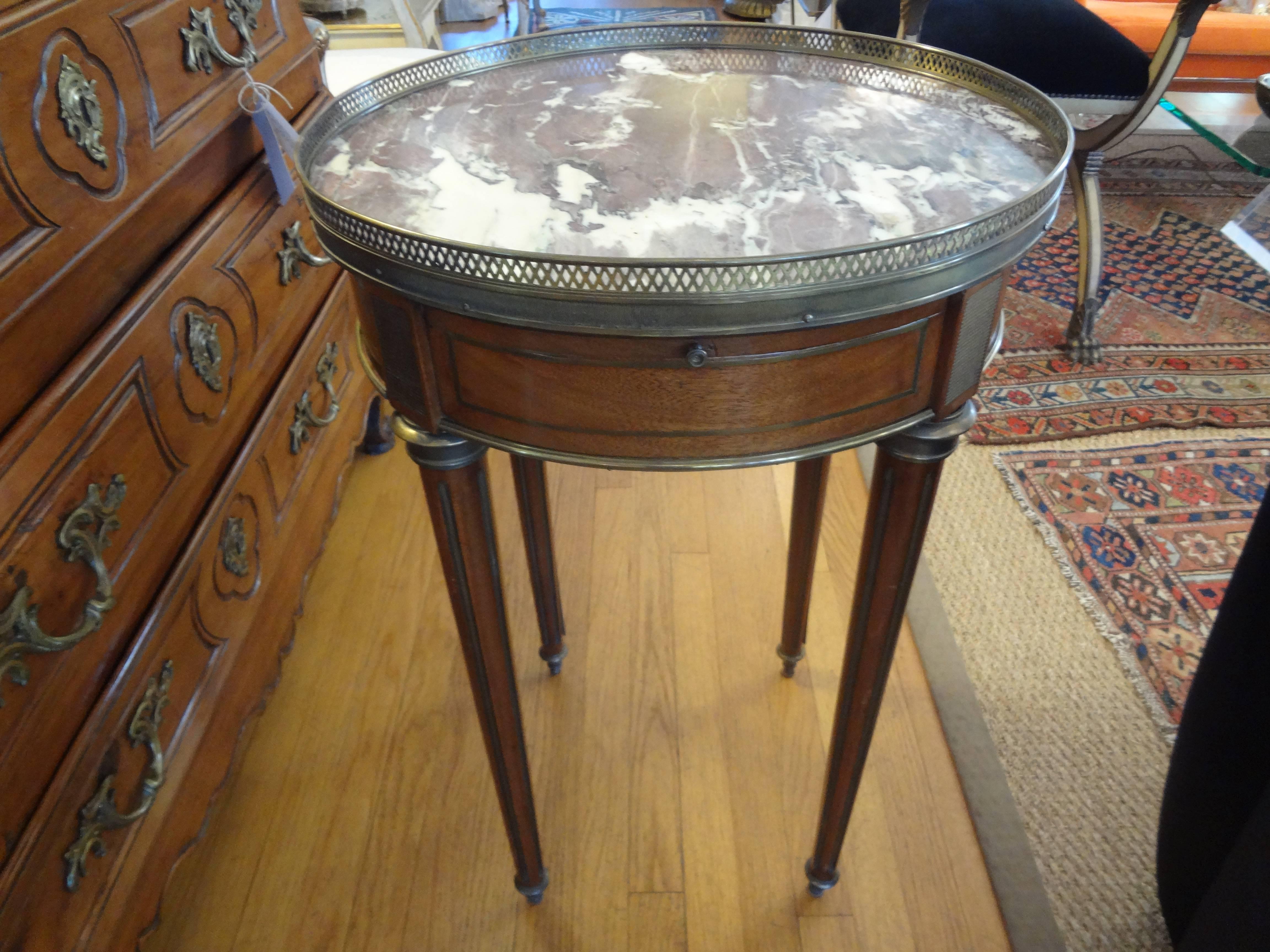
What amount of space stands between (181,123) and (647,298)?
0.53m

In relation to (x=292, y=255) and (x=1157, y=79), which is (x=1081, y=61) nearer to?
(x=1157, y=79)

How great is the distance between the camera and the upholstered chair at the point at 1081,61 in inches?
56.0

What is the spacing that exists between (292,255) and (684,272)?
2.17ft

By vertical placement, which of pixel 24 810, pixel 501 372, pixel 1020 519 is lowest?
pixel 1020 519

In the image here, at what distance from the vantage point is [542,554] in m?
0.98

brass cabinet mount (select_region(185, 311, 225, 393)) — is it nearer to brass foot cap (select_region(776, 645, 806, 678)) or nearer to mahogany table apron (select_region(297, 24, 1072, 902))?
mahogany table apron (select_region(297, 24, 1072, 902))

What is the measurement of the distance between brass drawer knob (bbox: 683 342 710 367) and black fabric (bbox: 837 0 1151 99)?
1.24 m

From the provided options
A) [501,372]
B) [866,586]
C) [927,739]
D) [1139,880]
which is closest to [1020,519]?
[927,739]

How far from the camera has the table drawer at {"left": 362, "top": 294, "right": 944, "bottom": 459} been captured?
0.48 metres

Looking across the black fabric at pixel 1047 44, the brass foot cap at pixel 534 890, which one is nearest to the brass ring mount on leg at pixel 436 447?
the brass foot cap at pixel 534 890

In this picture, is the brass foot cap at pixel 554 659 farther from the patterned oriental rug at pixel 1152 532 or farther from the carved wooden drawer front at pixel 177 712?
the patterned oriental rug at pixel 1152 532

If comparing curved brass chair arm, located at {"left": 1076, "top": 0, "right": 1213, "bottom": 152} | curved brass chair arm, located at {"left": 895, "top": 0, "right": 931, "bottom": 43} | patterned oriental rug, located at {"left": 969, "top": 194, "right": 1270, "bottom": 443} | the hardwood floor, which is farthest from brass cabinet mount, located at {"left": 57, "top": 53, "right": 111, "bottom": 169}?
curved brass chair arm, located at {"left": 1076, "top": 0, "right": 1213, "bottom": 152}

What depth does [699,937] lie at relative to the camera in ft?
2.76

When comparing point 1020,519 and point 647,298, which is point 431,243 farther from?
point 1020,519
